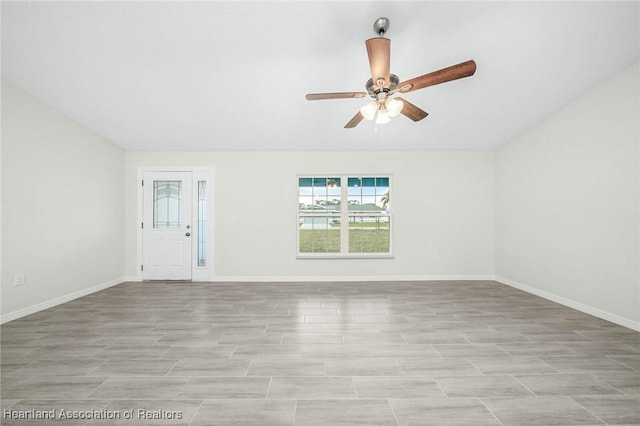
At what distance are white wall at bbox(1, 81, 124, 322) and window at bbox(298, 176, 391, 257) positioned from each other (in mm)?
3280

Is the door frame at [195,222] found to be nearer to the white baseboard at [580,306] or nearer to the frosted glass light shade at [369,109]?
the frosted glass light shade at [369,109]

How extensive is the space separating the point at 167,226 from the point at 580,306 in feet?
21.1

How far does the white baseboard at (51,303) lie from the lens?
3500mm

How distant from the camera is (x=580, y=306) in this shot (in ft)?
12.8

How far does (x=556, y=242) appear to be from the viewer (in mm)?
4320

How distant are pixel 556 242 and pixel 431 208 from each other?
1.93 meters

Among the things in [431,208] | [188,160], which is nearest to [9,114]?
[188,160]

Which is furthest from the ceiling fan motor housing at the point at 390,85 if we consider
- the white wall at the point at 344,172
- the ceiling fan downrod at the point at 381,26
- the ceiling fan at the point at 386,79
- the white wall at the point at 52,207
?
the white wall at the point at 52,207

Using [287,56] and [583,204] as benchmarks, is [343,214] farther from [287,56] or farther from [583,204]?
[583,204]

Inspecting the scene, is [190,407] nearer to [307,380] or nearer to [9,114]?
[307,380]

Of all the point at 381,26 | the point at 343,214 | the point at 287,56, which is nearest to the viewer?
the point at 381,26

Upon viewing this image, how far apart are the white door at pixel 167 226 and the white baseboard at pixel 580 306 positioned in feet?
18.7

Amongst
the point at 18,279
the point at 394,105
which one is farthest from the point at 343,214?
the point at 18,279

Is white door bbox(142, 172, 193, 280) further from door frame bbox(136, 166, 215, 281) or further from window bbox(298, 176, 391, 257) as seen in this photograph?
window bbox(298, 176, 391, 257)
